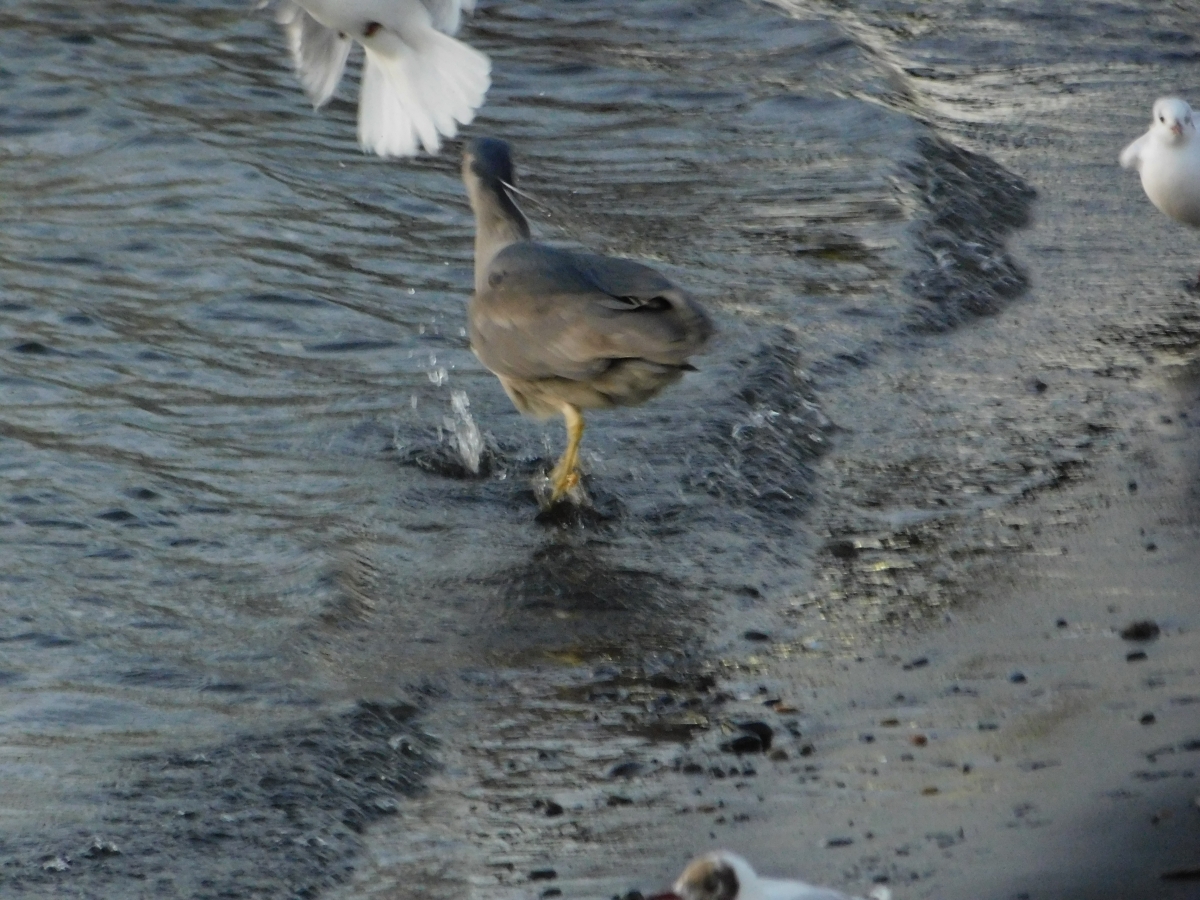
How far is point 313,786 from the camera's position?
4.47 meters

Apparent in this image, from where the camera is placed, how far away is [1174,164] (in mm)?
8500

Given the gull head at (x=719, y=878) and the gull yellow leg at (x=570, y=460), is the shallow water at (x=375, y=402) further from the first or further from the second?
the gull head at (x=719, y=878)

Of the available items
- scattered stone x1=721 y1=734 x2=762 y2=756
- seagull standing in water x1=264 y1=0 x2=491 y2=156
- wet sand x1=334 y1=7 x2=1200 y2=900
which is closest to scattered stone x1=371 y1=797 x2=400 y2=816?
wet sand x1=334 y1=7 x2=1200 y2=900

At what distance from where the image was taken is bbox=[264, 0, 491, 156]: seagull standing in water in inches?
259

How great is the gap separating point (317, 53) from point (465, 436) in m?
1.61

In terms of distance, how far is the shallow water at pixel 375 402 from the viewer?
5.13 metres

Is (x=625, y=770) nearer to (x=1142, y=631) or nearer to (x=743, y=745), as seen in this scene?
(x=743, y=745)

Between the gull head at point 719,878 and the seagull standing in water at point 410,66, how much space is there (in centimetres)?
365

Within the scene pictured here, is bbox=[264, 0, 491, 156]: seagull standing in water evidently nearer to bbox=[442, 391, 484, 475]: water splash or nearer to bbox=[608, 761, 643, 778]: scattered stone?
bbox=[442, 391, 484, 475]: water splash

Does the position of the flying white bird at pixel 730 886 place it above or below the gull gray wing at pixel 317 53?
below

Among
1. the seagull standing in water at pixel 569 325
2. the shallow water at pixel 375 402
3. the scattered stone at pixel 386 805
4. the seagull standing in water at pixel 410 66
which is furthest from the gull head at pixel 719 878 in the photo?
the seagull standing in water at pixel 410 66

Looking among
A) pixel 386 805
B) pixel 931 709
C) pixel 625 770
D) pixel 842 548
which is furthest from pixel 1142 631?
pixel 386 805

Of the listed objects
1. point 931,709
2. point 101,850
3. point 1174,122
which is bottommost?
point 101,850

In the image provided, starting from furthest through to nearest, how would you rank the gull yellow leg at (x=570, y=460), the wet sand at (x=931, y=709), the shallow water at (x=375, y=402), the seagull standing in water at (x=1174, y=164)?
the seagull standing in water at (x=1174, y=164) → the gull yellow leg at (x=570, y=460) → the shallow water at (x=375, y=402) → the wet sand at (x=931, y=709)
